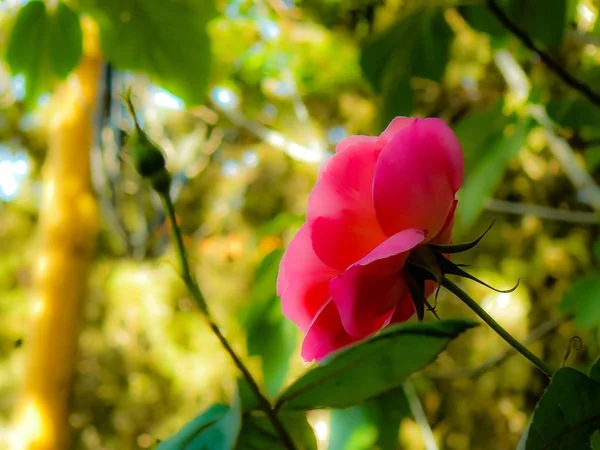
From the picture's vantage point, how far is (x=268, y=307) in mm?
265

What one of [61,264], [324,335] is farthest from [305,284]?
[61,264]

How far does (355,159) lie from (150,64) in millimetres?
331

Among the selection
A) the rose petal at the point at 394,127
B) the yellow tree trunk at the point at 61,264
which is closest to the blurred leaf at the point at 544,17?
the rose petal at the point at 394,127

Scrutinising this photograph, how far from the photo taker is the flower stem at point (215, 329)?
0.13 m

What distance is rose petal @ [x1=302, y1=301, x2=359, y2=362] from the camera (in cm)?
16

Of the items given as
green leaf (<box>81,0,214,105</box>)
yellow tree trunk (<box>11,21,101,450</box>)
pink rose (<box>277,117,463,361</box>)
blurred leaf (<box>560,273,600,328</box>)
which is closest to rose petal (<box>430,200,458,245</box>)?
pink rose (<box>277,117,463,361</box>)

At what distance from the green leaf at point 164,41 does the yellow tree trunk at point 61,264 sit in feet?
2.12

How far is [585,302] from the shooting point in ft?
1.24

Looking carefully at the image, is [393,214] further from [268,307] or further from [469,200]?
[469,200]

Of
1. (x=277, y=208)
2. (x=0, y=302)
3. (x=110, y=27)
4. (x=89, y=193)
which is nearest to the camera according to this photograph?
(x=110, y=27)

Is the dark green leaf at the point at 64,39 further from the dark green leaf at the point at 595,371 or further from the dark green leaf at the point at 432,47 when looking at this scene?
the dark green leaf at the point at 595,371

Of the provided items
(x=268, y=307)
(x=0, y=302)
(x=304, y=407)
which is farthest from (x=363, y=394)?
(x=0, y=302)

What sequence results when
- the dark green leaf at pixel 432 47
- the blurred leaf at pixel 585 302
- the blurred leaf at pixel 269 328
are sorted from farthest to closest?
the dark green leaf at pixel 432 47
the blurred leaf at pixel 585 302
the blurred leaf at pixel 269 328

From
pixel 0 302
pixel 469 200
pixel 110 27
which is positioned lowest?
pixel 0 302
